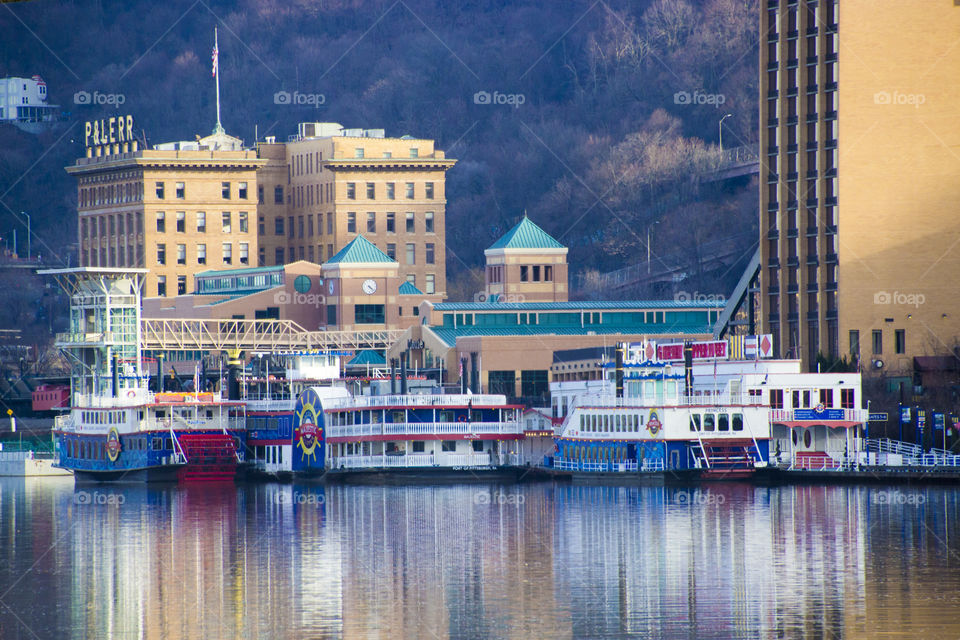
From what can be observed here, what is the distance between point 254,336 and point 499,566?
346ft

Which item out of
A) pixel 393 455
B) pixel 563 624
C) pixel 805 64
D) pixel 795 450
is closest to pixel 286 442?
pixel 393 455

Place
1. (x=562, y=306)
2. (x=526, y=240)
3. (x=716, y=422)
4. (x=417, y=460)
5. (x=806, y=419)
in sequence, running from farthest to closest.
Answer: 1. (x=526, y=240)
2. (x=562, y=306)
3. (x=417, y=460)
4. (x=806, y=419)
5. (x=716, y=422)

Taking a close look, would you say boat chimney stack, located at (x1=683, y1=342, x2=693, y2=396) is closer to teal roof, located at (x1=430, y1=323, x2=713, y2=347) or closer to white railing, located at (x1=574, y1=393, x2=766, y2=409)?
white railing, located at (x1=574, y1=393, x2=766, y2=409)

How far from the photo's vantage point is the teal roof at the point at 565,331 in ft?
531

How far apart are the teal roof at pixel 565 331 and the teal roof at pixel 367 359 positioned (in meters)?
11.5

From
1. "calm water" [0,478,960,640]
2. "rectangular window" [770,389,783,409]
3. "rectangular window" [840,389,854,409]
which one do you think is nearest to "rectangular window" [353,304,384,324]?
"rectangular window" [770,389,783,409]

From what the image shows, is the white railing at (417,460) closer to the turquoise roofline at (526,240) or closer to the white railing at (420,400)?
the white railing at (420,400)

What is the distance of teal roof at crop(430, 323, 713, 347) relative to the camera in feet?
531

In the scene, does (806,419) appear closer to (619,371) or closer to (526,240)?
(619,371)

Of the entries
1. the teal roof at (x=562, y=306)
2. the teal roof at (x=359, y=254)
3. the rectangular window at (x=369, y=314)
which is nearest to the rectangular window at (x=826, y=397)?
the teal roof at (x=562, y=306)

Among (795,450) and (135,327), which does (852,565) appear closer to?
(795,450)

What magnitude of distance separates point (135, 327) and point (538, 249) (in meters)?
45.2

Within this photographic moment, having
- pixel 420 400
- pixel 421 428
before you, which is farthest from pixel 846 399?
pixel 420 400

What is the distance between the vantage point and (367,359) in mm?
176375
